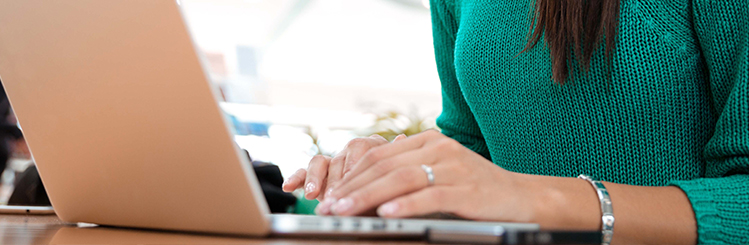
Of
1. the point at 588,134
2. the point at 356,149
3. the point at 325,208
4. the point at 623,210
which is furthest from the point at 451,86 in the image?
the point at 325,208

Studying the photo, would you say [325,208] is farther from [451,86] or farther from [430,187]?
[451,86]

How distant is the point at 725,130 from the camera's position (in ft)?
1.80

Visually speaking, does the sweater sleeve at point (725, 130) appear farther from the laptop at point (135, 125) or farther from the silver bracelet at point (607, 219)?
the laptop at point (135, 125)

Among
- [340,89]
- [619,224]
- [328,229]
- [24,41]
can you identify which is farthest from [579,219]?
[340,89]

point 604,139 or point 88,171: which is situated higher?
point 88,171

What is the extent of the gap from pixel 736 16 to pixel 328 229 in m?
0.58

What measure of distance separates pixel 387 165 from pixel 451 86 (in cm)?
68

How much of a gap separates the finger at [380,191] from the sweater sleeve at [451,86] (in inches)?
26.3

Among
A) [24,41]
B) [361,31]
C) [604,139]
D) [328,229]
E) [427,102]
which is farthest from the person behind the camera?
[427,102]

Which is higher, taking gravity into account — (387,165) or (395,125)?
(387,165)

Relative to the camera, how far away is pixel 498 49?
0.82m

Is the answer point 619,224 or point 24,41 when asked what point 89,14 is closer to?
point 24,41

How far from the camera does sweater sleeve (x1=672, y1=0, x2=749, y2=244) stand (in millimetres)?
481

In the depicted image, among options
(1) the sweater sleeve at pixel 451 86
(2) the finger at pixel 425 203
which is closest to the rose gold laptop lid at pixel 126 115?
(2) the finger at pixel 425 203
